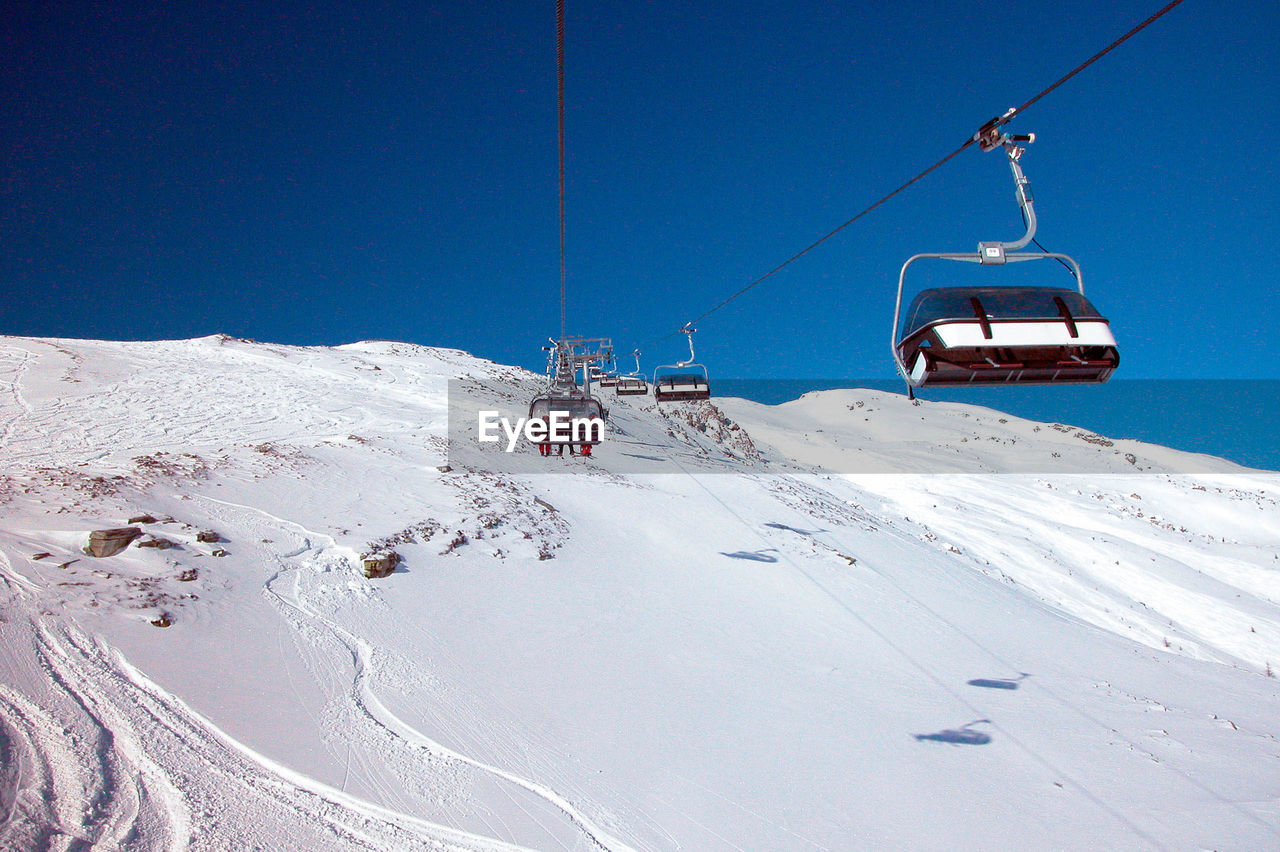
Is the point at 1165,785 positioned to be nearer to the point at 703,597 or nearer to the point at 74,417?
the point at 703,597

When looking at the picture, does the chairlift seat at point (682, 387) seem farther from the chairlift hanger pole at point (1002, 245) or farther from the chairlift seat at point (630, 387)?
the chairlift hanger pole at point (1002, 245)

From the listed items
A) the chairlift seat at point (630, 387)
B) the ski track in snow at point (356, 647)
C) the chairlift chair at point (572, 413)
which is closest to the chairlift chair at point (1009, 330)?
the ski track in snow at point (356, 647)

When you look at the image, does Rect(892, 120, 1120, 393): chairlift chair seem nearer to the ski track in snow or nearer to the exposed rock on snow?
the ski track in snow

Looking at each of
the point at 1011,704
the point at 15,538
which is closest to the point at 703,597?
the point at 1011,704

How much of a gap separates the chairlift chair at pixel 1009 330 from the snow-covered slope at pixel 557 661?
4979 mm

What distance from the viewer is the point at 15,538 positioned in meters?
9.99

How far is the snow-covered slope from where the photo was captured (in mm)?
6148

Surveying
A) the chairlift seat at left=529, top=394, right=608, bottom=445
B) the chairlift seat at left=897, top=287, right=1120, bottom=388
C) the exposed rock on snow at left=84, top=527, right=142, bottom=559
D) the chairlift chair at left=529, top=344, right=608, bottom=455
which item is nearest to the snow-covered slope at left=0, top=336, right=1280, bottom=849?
the exposed rock on snow at left=84, top=527, right=142, bottom=559

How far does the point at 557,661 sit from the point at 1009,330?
26.4 feet

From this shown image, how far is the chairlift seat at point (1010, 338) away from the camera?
4957mm

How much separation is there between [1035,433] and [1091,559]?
43.3m

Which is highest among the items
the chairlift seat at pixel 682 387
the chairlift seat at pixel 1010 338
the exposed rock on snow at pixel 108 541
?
the chairlift seat at pixel 682 387

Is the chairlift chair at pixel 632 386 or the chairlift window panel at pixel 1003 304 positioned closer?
the chairlift window panel at pixel 1003 304

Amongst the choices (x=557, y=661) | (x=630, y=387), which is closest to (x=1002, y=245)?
(x=557, y=661)
